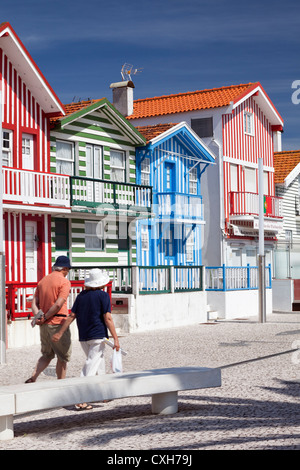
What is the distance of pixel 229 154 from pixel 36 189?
13.1 meters

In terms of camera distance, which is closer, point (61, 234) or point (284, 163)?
point (61, 234)

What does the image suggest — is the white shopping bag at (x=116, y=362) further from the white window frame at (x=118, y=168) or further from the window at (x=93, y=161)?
the white window frame at (x=118, y=168)

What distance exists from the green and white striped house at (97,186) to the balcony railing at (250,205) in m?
6.73

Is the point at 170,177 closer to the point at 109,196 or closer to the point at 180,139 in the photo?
the point at 180,139

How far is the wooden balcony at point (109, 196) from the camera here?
83.4ft

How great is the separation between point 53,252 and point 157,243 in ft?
20.3

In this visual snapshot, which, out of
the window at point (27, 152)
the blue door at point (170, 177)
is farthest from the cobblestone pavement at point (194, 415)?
the blue door at point (170, 177)

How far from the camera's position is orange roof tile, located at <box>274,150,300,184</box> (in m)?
40.8

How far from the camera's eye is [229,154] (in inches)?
1371

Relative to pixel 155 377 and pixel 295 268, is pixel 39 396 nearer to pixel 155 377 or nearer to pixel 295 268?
pixel 155 377

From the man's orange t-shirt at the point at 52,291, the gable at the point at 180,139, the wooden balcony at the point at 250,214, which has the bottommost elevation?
the man's orange t-shirt at the point at 52,291

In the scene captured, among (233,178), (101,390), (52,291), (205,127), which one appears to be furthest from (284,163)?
(101,390)

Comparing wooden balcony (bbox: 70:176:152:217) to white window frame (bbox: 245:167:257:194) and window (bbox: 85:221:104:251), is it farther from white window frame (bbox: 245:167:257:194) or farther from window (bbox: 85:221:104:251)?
white window frame (bbox: 245:167:257:194)

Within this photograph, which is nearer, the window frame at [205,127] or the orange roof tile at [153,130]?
the orange roof tile at [153,130]
